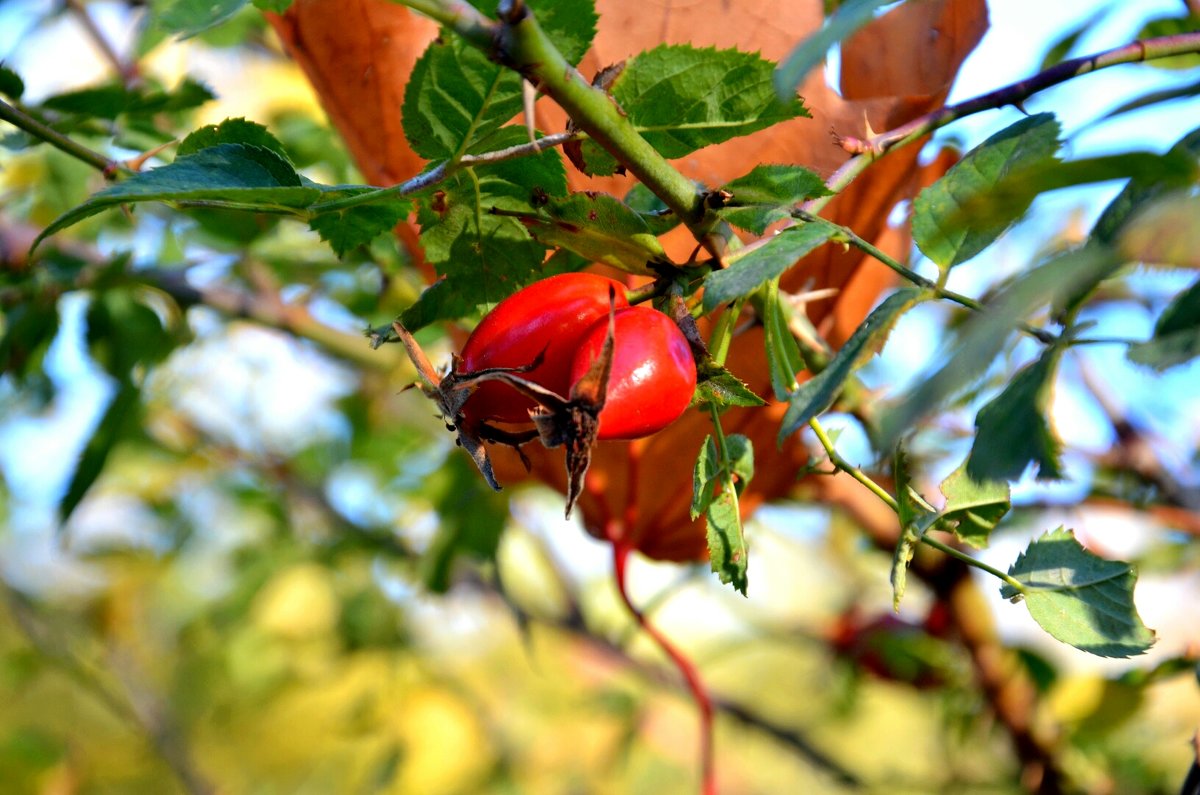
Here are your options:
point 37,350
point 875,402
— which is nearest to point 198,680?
point 37,350

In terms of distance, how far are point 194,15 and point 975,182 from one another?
0.25 m

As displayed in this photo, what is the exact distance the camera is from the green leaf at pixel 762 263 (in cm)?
27

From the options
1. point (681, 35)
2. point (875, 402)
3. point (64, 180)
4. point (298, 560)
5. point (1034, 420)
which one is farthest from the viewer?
point (298, 560)

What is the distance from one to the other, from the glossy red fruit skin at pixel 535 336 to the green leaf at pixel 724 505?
0.18ft

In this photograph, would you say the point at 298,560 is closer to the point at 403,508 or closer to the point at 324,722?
the point at 403,508

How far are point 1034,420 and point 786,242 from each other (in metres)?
0.09

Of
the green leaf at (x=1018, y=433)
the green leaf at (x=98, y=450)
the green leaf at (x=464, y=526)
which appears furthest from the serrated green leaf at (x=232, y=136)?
the green leaf at (x=464, y=526)

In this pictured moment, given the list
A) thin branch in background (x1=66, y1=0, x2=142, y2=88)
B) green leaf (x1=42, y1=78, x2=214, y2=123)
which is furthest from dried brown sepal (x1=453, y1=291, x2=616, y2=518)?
thin branch in background (x1=66, y1=0, x2=142, y2=88)

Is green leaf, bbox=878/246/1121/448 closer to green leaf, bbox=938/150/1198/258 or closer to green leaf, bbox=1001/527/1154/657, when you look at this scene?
green leaf, bbox=938/150/1198/258

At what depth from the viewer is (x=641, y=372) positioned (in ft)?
0.92

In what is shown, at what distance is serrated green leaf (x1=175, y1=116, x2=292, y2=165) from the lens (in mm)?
337

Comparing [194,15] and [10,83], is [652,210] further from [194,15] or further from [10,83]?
[10,83]

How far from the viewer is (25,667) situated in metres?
1.19

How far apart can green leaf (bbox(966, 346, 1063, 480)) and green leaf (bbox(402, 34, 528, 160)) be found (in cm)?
16
